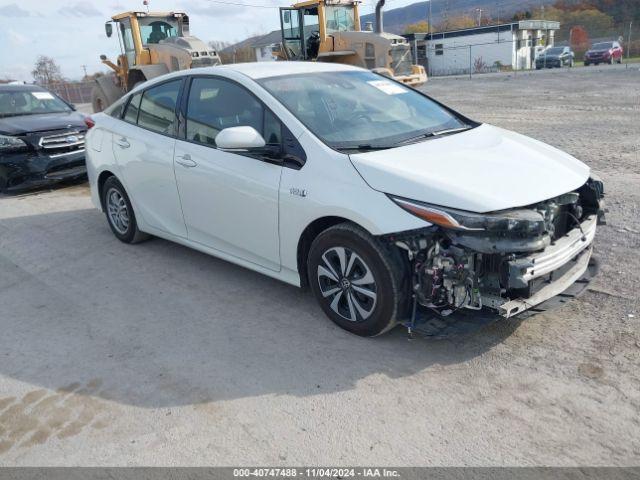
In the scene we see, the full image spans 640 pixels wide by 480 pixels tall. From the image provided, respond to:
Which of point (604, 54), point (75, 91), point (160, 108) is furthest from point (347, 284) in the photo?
point (75, 91)

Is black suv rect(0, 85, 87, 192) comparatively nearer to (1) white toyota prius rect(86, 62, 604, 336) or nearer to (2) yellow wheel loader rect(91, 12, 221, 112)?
(1) white toyota prius rect(86, 62, 604, 336)

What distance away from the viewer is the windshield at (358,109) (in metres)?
4.11

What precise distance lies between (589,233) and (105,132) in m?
4.69

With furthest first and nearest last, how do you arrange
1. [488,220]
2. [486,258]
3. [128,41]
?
[128,41]
[486,258]
[488,220]

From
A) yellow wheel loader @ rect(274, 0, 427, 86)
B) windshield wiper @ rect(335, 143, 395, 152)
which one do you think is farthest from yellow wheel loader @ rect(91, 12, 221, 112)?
windshield wiper @ rect(335, 143, 395, 152)

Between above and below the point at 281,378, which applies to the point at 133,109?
above

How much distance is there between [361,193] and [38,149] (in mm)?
6907

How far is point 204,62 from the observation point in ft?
54.0

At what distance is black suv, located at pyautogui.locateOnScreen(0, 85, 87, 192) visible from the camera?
28.3ft

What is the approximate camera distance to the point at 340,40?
16.7 metres

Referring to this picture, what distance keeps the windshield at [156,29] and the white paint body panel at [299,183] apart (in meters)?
12.9

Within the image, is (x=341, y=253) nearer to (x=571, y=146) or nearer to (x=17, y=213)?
(x=17, y=213)

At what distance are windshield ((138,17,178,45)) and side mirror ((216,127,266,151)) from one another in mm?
14677

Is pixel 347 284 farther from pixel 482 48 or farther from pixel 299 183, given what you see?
pixel 482 48
